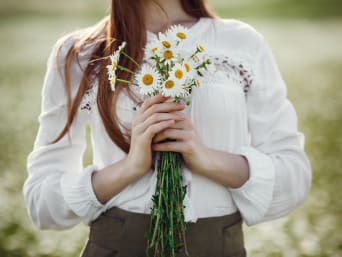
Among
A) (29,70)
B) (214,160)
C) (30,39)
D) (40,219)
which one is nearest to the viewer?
(214,160)

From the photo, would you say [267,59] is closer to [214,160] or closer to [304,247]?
[214,160]

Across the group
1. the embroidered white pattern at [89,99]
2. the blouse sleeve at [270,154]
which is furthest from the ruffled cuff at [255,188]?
the embroidered white pattern at [89,99]

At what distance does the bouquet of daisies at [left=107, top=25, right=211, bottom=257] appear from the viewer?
160 cm

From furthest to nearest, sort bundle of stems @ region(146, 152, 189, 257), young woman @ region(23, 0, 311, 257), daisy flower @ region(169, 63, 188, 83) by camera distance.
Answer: young woman @ region(23, 0, 311, 257), bundle of stems @ region(146, 152, 189, 257), daisy flower @ region(169, 63, 188, 83)

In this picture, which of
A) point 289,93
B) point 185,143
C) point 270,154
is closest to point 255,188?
point 270,154

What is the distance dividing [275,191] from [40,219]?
794 mm

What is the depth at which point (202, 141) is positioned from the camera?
1870 mm

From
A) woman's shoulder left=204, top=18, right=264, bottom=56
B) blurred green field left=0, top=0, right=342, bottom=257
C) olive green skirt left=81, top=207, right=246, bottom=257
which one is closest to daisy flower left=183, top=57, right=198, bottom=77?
woman's shoulder left=204, top=18, right=264, bottom=56

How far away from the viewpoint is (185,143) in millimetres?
1719

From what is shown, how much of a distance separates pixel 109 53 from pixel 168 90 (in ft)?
1.33

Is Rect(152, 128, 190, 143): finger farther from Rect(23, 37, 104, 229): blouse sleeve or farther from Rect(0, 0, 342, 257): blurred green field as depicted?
Rect(0, 0, 342, 257): blurred green field

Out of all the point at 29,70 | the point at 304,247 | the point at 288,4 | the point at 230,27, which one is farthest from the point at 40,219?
the point at 288,4

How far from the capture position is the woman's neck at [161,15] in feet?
6.70

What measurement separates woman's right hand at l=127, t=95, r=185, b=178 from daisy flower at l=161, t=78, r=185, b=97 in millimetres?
82
